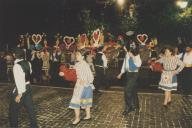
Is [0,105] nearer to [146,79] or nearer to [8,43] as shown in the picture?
[146,79]

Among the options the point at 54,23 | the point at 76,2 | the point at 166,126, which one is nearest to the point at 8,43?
the point at 54,23

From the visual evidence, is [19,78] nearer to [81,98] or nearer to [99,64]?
[81,98]

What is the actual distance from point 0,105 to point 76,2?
15986 millimetres

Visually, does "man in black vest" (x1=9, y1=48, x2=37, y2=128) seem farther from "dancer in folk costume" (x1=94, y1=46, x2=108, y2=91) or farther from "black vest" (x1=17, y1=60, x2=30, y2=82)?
"dancer in folk costume" (x1=94, y1=46, x2=108, y2=91)

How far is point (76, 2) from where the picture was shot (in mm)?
27859

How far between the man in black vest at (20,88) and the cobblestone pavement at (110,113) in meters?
1.30

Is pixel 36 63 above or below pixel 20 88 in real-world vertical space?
above

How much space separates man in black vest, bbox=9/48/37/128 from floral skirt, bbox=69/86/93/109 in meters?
1.38

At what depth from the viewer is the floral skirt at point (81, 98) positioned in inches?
397

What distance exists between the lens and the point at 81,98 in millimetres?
10234

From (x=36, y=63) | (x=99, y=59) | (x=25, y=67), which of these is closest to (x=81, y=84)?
(x=25, y=67)

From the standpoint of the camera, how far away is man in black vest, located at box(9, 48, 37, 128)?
28.0 feet

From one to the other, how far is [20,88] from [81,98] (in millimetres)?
2125

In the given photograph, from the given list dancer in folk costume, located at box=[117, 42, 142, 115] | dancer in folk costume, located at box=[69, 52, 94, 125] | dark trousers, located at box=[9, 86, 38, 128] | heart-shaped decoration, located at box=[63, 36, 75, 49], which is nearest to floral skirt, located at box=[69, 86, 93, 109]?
dancer in folk costume, located at box=[69, 52, 94, 125]
